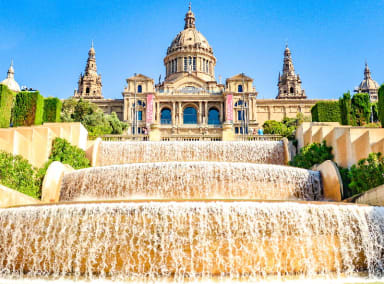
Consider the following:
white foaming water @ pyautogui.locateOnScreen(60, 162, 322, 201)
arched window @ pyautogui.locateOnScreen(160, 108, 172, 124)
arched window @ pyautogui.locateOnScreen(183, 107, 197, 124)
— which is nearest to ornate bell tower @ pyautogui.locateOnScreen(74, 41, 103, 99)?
arched window @ pyautogui.locateOnScreen(160, 108, 172, 124)

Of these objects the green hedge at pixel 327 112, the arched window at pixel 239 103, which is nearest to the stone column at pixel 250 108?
the arched window at pixel 239 103

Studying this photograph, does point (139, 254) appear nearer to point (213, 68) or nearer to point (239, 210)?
point (239, 210)

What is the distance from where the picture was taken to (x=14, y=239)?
967 centimetres

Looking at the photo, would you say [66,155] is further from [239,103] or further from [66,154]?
[239,103]

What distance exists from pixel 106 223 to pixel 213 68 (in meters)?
67.4

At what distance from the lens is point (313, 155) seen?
1789 cm

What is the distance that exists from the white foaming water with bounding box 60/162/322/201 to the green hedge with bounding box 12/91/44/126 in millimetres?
8587

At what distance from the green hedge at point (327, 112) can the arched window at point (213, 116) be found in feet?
116

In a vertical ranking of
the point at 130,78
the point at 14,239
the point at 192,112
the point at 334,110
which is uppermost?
the point at 130,78

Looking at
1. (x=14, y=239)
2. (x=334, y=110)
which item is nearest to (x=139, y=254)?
A: (x=14, y=239)

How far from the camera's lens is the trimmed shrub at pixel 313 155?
57.7 feet

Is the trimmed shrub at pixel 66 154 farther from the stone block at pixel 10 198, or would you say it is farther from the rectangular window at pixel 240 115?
the rectangular window at pixel 240 115

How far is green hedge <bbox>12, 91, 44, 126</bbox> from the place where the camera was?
2188 centimetres

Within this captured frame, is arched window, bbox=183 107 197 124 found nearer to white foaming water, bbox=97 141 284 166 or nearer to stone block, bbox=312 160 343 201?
white foaming water, bbox=97 141 284 166
